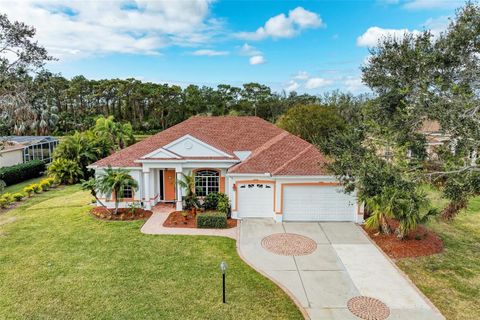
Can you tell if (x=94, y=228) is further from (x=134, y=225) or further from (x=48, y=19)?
(x=48, y=19)

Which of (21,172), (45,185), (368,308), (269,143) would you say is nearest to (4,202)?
(45,185)

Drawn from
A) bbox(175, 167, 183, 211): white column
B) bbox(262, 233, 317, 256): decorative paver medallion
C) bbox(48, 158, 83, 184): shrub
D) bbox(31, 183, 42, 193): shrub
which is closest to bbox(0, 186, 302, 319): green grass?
bbox(262, 233, 317, 256): decorative paver medallion

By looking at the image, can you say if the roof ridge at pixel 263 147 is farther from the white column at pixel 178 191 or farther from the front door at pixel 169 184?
the front door at pixel 169 184

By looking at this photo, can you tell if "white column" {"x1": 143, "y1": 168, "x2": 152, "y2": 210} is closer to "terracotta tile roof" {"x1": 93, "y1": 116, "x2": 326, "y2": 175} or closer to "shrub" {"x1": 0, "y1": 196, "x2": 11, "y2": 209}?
"terracotta tile roof" {"x1": 93, "y1": 116, "x2": 326, "y2": 175}

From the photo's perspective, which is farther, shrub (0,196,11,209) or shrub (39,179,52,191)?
shrub (39,179,52,191)

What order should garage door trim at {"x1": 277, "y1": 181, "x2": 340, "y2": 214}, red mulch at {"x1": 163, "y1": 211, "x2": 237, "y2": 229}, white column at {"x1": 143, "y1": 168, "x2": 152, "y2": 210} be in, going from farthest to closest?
white column at {"x1": 143, "y1": 168, "x2": 152, "y2": 210} < garage door trim at {"x1": 277, "y1": 181, "x2": 340, "y2": 214} < red mulch at {"x1": 163, "y1": 211, "x2": 237, "y2": 229}

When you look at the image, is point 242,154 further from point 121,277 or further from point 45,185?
point 45,185

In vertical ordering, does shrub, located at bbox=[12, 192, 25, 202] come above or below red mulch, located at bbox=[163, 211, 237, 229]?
above
